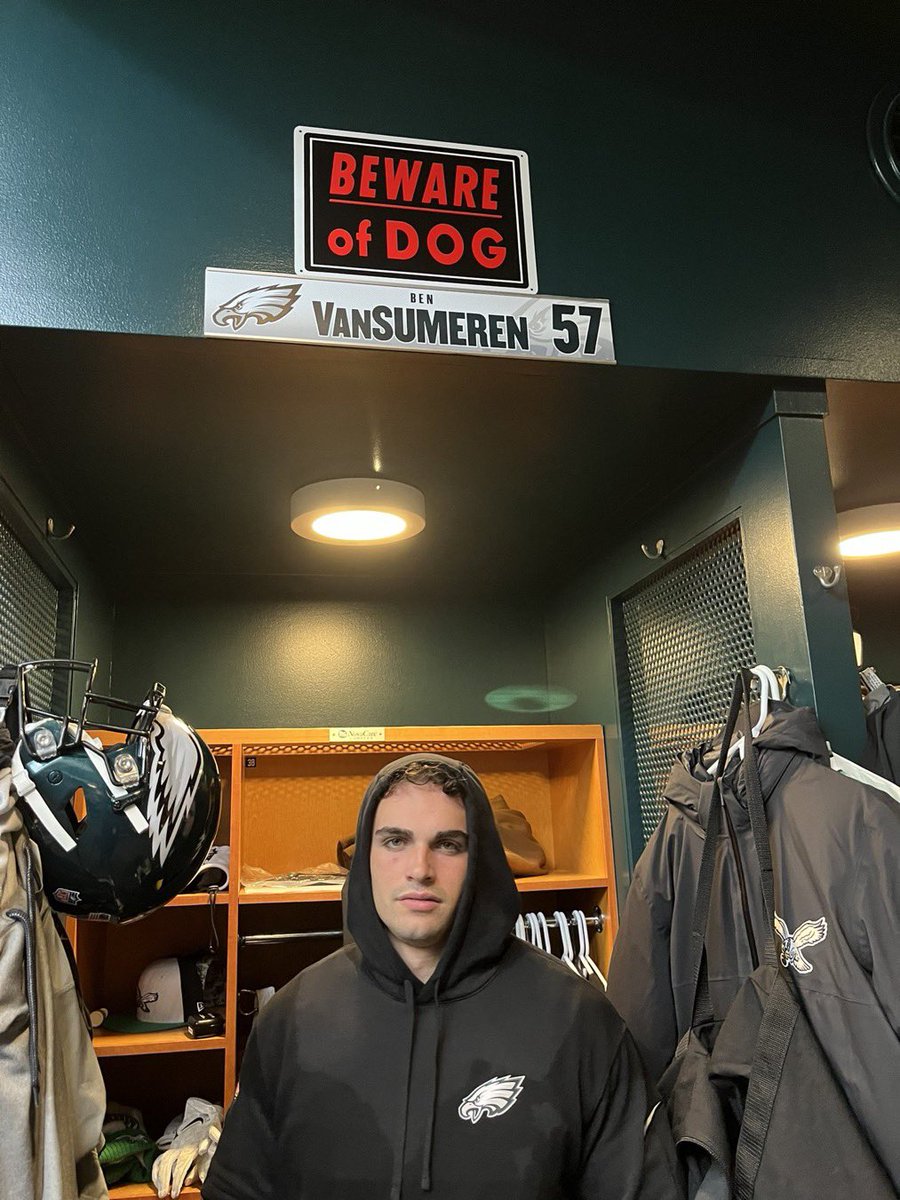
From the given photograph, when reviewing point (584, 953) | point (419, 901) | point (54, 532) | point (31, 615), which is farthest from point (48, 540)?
point (584, 953)

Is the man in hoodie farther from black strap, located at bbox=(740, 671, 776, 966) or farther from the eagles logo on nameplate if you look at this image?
the eagles logo on nameplate

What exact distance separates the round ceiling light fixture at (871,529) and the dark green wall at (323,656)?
43.9 inches

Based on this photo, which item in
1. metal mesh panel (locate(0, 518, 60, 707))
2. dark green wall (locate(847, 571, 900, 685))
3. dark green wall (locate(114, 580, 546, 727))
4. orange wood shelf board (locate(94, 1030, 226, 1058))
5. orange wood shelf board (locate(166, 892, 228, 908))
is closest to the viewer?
metal mesh panel (locate(0, 518, 60, 707))

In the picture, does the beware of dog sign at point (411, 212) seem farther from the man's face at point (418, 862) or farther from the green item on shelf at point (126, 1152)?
the green item on shelf at point (126, 1152)

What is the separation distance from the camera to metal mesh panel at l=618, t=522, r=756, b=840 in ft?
7.14

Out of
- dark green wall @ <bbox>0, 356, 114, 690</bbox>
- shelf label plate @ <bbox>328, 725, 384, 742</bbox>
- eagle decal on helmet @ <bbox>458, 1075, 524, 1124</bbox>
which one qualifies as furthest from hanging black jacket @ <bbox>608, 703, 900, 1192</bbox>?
dark green wall @ <bbox>0, 356, 114, 690</bbox>

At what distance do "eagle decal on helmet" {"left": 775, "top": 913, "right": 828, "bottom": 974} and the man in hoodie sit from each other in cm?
33

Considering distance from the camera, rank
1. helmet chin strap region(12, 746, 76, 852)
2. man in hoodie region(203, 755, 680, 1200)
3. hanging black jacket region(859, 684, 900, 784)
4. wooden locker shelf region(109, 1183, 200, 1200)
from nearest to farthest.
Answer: helmet chin strap region(12, 746, 76, 852)
man in hoodie region(203, 755, 680, 1200)
hanging black jacket region(859, 684, 900, 784)
wooden locker shelf region(109, 1183, 200, 1200)

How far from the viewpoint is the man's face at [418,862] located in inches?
64.4

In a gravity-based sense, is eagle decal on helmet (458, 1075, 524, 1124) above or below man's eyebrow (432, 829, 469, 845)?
below

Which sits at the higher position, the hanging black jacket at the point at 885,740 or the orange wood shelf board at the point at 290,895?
the hanging black jacket at the point at 885,740

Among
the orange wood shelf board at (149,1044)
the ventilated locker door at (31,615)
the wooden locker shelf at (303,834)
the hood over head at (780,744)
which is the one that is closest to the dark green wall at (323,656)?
the wooden locker shelf at (303,834)

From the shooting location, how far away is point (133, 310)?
157 cm

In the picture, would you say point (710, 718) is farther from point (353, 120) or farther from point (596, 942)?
point (353, 120)
